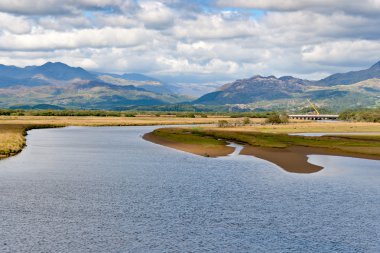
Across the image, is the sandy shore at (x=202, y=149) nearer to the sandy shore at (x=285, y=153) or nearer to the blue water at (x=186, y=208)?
the sandy shore at (x=285, y=153)

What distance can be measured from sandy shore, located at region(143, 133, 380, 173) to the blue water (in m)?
3.94

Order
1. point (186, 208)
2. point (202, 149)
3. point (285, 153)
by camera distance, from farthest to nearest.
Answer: point (202, 149) < point (285, 153) < point (186, 208)

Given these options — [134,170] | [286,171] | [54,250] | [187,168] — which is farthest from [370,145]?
[54,250]

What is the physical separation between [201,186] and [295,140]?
72873mm

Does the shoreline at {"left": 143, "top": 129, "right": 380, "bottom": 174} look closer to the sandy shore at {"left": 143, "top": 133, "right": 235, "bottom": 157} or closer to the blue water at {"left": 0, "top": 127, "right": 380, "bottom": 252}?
the sandy shore at {"left": 143, "top": 133, "right": 235, "bottom": 157}

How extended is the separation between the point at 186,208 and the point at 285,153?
54018 mm

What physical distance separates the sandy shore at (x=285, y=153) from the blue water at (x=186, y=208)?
394 centimetres

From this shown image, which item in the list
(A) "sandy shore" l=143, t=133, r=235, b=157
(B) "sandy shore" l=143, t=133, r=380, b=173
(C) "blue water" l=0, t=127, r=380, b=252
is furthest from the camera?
(A) "sandy shore" l=143, t=133, r=235, b=157

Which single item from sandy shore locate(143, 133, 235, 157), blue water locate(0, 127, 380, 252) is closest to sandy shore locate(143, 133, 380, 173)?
sandy shore locate(143, 133, 235, 157)

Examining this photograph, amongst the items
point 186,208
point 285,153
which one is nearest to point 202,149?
point 285,153

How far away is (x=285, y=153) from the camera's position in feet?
323

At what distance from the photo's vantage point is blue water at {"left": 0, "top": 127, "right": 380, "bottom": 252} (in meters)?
37.3

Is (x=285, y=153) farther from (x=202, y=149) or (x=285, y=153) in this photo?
(x=202, y=149)

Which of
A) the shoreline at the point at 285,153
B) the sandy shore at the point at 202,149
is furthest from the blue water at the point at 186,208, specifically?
the sandy shore at the point at 202,149
